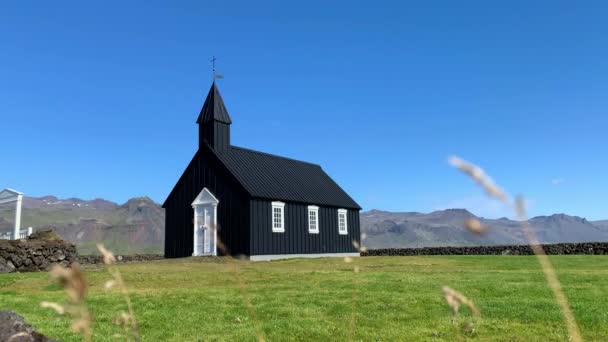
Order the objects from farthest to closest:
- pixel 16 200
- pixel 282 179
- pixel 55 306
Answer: pixel 282 179, pixel 16 200, pixel 55 306

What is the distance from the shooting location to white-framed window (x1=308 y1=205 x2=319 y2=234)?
37.9m

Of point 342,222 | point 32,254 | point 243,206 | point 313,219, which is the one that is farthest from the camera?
point 342,222

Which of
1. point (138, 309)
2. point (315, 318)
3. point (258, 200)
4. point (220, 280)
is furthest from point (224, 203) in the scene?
point (315, 318)

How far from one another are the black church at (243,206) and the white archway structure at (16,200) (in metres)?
10.2

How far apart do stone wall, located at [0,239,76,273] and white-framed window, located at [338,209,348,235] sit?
803 inches

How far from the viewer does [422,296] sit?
43.9 ft

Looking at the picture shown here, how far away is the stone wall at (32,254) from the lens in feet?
84.4

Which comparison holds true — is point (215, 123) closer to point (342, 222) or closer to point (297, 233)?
point (297, 233)

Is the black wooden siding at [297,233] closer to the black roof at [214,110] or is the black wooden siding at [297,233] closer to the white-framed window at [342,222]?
the white-framed window at [342,222]

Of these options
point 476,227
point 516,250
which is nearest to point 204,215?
point 516,250

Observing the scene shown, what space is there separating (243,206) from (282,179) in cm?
604

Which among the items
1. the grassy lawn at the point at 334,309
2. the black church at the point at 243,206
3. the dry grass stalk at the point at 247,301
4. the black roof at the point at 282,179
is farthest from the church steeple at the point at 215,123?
the dry grass stalk at the point at 247,301

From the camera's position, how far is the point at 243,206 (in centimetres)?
3341

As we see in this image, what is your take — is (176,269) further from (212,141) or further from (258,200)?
(212,141)
